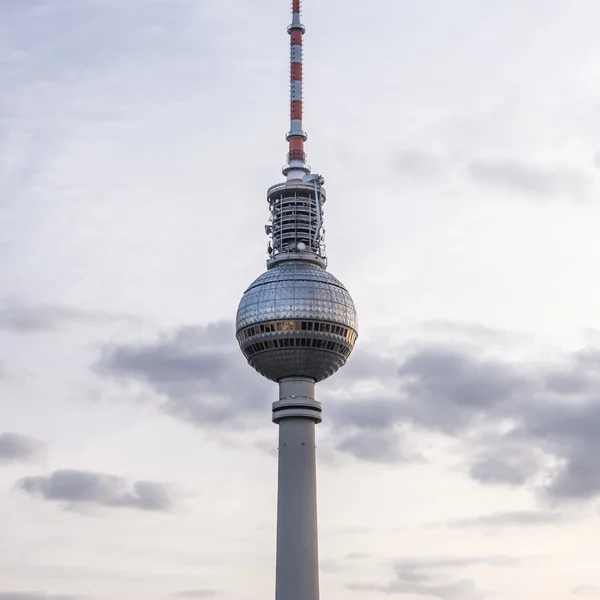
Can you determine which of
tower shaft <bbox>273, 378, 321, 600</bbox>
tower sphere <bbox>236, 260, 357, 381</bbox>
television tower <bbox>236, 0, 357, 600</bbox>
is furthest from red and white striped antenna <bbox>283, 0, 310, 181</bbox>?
tower shaft <bbox>273, 378, 321, 600</bbox>

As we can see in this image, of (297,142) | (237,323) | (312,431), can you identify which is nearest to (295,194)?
(297,142)

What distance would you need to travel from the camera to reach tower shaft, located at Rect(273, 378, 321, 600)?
133 m

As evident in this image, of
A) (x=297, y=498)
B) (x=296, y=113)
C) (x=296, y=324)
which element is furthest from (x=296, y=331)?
(x=296, y=113)

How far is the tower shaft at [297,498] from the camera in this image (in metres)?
133

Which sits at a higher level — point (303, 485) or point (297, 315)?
point (297, 315)

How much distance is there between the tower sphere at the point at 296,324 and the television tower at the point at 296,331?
0.44 ft

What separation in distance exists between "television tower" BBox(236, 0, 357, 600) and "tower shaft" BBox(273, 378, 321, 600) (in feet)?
0.41

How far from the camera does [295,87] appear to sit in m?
156

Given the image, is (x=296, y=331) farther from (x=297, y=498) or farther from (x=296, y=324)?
(x=297, y=498)

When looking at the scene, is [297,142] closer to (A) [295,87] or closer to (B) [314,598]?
(A) [295,87]

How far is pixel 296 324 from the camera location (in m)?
141

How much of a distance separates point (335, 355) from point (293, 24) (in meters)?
49.8

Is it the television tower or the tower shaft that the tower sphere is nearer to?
the television tower

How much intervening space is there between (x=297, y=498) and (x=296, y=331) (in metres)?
21.9
